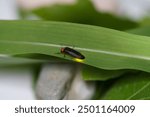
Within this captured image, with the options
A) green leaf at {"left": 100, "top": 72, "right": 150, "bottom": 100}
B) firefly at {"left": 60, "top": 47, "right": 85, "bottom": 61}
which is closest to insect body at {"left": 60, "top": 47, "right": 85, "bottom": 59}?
firefly at {"left": 60, "top": 47, "right": 85, "bottom": 61}

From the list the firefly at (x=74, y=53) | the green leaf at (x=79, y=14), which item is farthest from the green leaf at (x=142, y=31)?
the firefly at (x=74, y=53)

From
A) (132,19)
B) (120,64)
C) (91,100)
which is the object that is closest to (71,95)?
(91,100)

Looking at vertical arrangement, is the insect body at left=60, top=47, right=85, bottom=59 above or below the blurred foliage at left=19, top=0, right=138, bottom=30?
below

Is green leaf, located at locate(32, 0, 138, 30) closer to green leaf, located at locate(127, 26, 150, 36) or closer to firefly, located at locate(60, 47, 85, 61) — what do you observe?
green leaf, located at locate(127, 26, 150, 36)

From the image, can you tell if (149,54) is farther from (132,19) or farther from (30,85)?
(30,85)

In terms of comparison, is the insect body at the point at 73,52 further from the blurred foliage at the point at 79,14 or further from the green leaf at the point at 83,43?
the blurred foliage at the point at 79,14

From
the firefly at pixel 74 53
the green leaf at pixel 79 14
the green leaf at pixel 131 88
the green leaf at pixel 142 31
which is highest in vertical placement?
the green leaf at pixel 79 14

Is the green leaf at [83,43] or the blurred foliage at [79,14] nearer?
the green leaf at [83,43]
